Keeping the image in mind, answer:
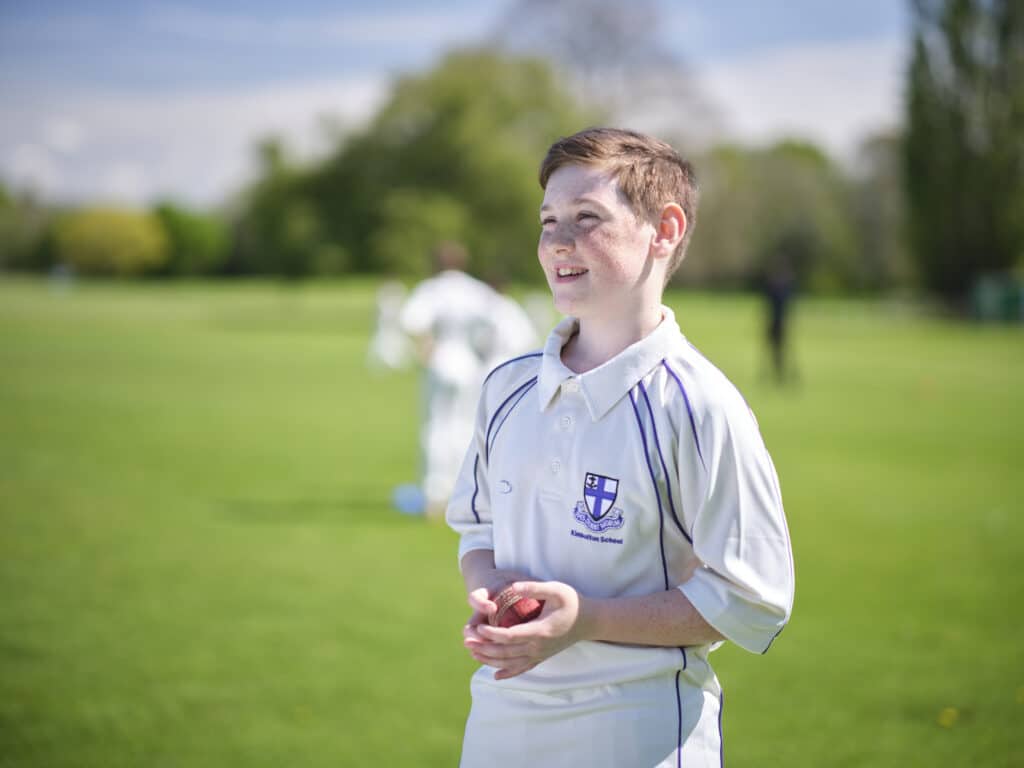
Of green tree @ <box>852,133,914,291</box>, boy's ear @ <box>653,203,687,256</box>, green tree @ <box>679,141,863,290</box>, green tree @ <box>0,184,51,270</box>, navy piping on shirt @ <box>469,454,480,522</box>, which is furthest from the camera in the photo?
green tree @ <box>0,184,51,270</box>

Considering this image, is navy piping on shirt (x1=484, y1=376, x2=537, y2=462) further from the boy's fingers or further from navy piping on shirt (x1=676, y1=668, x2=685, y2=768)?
navy piping on shirt (x1=676, y1=668, x2=685, y2=768)

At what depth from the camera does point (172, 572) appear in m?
7.82

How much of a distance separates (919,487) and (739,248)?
68928mm

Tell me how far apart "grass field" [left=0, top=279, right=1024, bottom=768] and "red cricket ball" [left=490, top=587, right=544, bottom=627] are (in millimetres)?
2941

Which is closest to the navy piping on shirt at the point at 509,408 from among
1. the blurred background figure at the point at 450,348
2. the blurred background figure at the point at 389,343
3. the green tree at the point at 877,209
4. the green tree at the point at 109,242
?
the blurred background figure at the point at 450,348

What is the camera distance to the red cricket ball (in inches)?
81.4

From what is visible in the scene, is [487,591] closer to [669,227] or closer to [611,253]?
[611,253]

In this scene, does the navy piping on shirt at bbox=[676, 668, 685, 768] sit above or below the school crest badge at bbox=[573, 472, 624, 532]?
below

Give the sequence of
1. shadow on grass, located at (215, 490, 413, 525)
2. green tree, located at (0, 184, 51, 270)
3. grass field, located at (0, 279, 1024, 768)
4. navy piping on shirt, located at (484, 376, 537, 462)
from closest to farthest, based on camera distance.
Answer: navy piping on shirt, located at (484, 376, 537, 462)
grass field, located at (0, 279, 1024, 768)
shadow on grass, located at (215, 490, 413, 525)
green tree, located at (0, 184, 51, 270)

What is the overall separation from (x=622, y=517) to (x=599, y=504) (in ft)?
0.20

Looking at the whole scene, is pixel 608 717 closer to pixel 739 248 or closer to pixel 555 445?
pixel 555 445

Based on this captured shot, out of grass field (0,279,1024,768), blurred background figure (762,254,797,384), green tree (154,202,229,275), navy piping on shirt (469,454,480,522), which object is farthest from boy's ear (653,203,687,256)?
green tree (154,202,229,275)

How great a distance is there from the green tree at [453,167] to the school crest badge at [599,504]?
46.7 m

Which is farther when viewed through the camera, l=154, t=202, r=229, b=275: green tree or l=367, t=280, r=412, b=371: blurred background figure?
l=154, t=202, r=229, b=275: green tree
